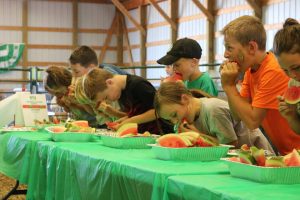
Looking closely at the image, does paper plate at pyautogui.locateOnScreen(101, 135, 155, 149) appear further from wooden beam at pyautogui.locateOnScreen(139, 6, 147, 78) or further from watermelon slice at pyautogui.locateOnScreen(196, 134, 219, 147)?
wooden beam at pyautogui.locateOnScreen(139, 6, 147, 78)

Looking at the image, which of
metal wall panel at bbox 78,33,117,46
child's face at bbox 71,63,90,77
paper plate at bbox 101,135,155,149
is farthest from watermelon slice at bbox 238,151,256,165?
metal wall panel at bbox 78,33,117,46

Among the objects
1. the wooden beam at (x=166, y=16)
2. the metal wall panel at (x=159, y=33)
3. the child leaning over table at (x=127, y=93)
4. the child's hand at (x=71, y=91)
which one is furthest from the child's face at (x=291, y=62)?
the metal wall panel at (x=159, y=33)

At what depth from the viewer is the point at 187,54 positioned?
3770mm

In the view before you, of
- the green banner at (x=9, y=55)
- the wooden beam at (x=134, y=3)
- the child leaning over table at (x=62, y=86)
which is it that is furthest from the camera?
the wooden beam at (x=134, y=3)

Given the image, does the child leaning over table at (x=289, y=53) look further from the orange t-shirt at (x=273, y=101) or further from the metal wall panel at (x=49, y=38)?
the metal wall panel at (x=49, y=38)

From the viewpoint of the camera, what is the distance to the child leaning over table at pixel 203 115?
2.71m

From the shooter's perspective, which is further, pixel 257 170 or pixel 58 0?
pixel 58 0

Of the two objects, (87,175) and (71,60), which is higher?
(71,60)

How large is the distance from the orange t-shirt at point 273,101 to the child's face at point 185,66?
1160mm

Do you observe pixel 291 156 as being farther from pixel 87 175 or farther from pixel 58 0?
pixel 58 0

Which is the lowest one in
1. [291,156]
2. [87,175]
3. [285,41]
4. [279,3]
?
[87,175]

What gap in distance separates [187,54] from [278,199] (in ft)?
7.61

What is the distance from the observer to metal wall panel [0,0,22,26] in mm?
21172

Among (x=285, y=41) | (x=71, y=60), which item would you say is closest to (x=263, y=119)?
(x=285, y=41)
